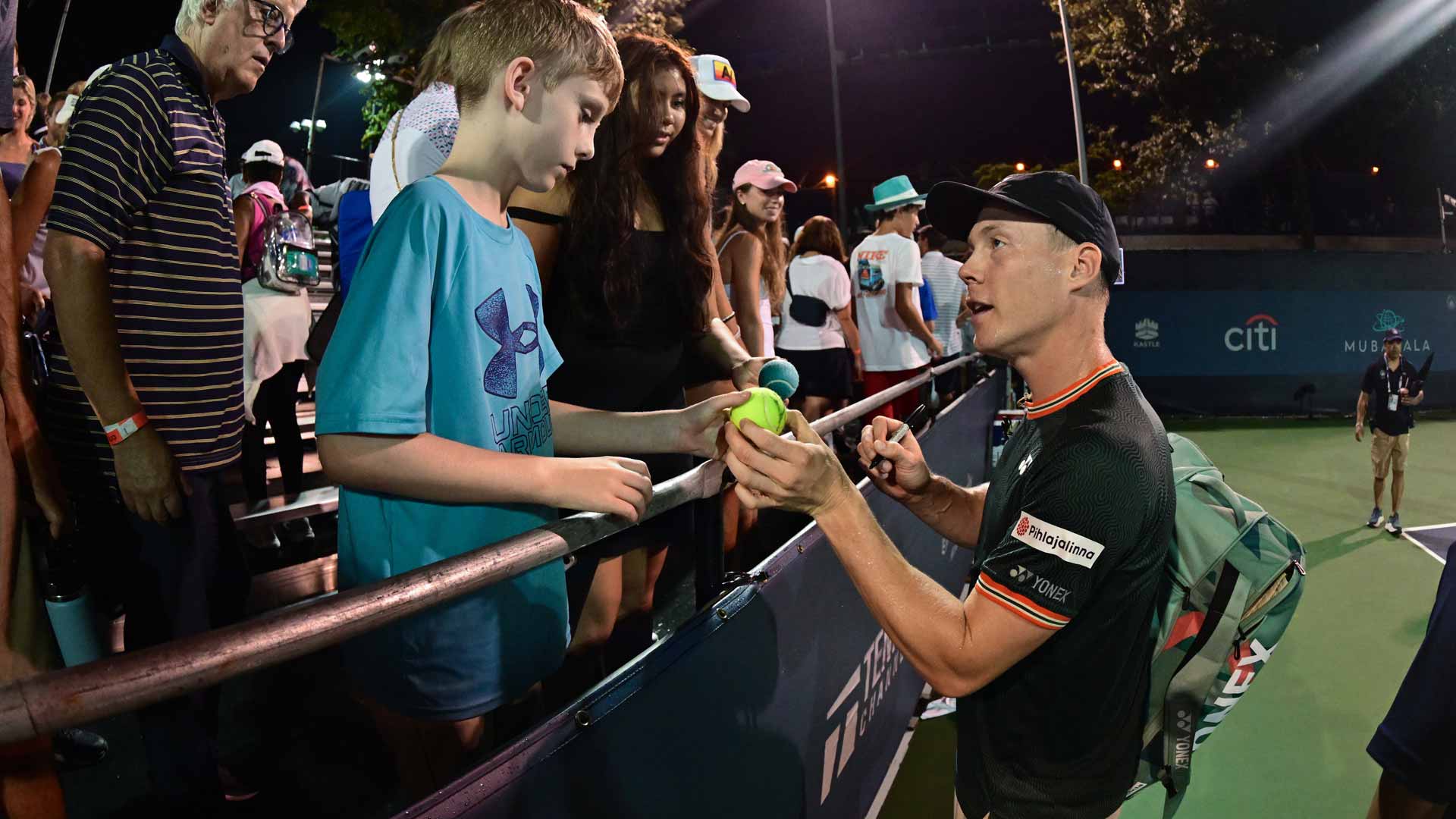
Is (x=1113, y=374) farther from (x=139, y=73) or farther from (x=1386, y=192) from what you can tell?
(x=1386, y=192)

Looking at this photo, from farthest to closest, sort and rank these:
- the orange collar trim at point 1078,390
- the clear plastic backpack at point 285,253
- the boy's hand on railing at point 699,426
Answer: the clear plastic backpack at point 285,253
the boy's hand on railing at point 699,426
the orange collar trim at point 1078,390

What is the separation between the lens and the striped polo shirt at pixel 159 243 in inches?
69.6

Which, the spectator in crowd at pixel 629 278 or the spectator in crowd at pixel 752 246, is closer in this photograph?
the spectator in crowd at pixel 629 278

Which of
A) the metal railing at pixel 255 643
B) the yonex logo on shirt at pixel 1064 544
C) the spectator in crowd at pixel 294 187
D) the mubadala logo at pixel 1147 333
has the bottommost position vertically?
the mubadala logo at pixel 1147 333

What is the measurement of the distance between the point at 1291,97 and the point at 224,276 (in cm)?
2732

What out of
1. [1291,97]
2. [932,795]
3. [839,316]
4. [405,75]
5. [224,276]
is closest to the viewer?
[224,276]

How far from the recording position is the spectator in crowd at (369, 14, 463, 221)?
1.88 m

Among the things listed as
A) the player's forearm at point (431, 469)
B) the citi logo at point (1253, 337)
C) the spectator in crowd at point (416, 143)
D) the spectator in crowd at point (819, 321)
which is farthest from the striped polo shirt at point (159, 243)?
the citi logo at point (1253, 337)

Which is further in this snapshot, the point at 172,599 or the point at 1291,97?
the point at 1291,97

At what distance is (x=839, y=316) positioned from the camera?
591 cm

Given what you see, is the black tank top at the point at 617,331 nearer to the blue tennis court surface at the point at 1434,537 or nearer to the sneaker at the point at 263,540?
the sneaker at the point at 263,540

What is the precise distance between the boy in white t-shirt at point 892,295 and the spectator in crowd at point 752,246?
1245mm

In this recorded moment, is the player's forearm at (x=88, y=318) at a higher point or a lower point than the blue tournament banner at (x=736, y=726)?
higher

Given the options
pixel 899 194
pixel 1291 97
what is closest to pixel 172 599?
pixel 899 194
